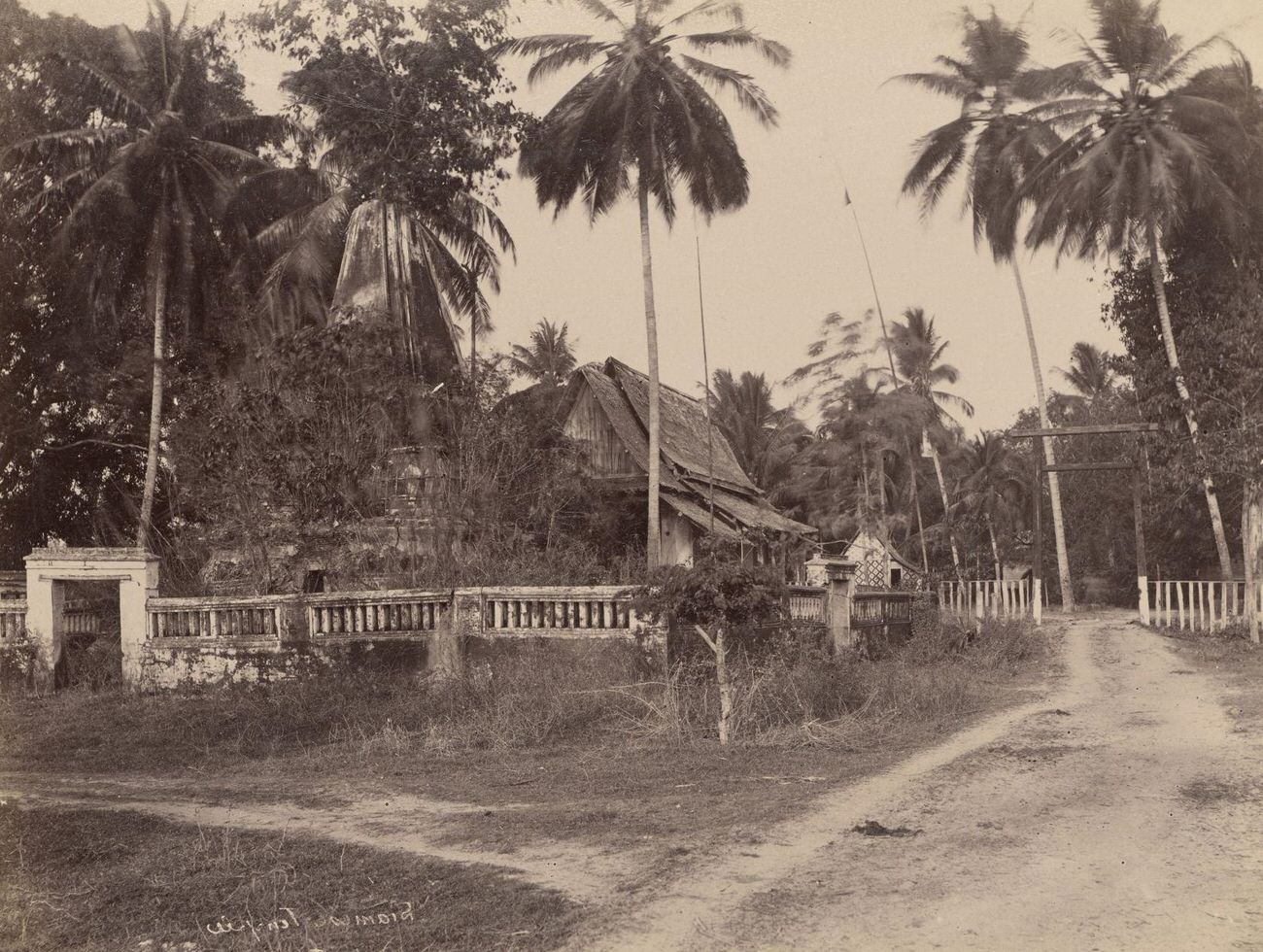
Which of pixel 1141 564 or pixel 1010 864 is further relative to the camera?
pixel 1141 564

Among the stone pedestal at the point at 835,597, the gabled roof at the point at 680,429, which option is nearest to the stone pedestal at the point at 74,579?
the stone pedestal at the point at 835,597

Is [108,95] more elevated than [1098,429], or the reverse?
[108,95]

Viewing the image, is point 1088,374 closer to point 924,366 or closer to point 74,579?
point 924,366

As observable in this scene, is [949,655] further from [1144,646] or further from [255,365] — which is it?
[255,365]

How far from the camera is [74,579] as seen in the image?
13453 millimetres

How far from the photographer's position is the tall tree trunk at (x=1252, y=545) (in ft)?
56.4

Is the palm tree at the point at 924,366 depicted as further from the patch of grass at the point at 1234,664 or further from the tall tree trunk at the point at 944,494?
the patch of grass at the point at 1234,664

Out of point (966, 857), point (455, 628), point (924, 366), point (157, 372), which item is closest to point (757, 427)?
point (924, 366)

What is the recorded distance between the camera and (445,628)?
11.9 m

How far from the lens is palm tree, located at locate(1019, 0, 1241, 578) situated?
18.6 meters

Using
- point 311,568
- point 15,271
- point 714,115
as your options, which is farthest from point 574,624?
point 15,271

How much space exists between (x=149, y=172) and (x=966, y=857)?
19415mm

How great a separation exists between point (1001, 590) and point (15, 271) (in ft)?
62.7

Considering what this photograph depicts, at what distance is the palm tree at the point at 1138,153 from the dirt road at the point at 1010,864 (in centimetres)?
1236
